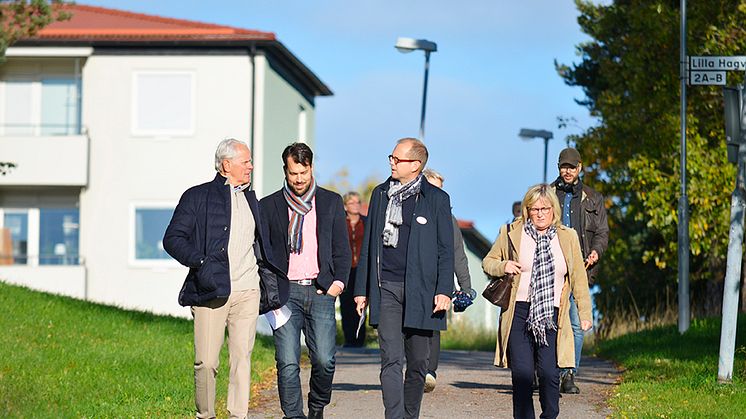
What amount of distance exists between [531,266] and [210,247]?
2.19 m

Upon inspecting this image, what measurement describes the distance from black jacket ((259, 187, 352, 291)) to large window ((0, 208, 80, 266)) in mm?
28769

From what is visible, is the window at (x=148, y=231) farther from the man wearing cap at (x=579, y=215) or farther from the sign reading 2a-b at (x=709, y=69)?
the man wearing cap at (x=579, y=215)

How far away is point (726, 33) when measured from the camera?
22.7m

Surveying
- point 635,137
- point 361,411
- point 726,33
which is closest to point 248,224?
point 361,411

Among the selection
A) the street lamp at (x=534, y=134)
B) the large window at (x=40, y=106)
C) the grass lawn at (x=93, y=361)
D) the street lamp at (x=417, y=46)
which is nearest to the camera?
the grass lawn at (x=93, y=361)

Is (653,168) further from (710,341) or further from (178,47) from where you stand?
(178,47)

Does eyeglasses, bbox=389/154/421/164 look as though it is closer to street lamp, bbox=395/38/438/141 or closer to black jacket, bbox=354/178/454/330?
black jacket, bbox=354/178/454/330

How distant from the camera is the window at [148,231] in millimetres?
36531

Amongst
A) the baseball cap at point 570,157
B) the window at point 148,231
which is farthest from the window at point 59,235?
the baseball cap at point 570,157

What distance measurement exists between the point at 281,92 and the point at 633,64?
15.5 m

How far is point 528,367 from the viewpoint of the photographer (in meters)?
9.31

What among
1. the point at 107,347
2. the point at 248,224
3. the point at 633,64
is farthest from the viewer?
the point at 633,64

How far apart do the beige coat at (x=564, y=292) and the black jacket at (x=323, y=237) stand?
0.99 m

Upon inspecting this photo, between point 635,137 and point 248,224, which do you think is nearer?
point 248,224
